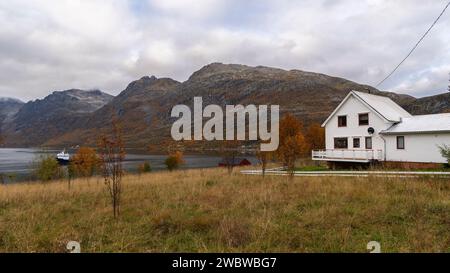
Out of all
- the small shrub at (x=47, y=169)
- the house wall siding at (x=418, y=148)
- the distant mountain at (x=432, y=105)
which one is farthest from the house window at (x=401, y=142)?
the distant mountain at (x=432, y=105)

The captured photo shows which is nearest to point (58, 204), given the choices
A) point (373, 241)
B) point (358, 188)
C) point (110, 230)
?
point (110, 230)

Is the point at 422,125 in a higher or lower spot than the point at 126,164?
higher

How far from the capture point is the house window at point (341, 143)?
37500 mm

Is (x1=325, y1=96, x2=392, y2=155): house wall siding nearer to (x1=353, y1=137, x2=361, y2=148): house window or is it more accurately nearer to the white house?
the white house

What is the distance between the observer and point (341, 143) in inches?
1499

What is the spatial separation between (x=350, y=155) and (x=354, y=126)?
356 centimetres

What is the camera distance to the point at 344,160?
116 ft

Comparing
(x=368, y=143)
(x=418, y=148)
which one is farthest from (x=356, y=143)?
(x=418, y=148)

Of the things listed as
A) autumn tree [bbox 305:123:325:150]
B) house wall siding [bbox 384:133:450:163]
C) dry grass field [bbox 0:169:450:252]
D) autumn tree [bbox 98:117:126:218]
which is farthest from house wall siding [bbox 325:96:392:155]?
autumn tree [bbox 98:117:126:218]

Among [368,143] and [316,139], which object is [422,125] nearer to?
[368,143]

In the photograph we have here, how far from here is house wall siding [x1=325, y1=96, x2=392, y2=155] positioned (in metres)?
34.1

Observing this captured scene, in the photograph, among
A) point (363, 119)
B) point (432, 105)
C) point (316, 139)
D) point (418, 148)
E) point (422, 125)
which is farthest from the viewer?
point (432, 105)

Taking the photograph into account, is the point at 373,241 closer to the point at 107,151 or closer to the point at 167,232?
the point at 167,232
